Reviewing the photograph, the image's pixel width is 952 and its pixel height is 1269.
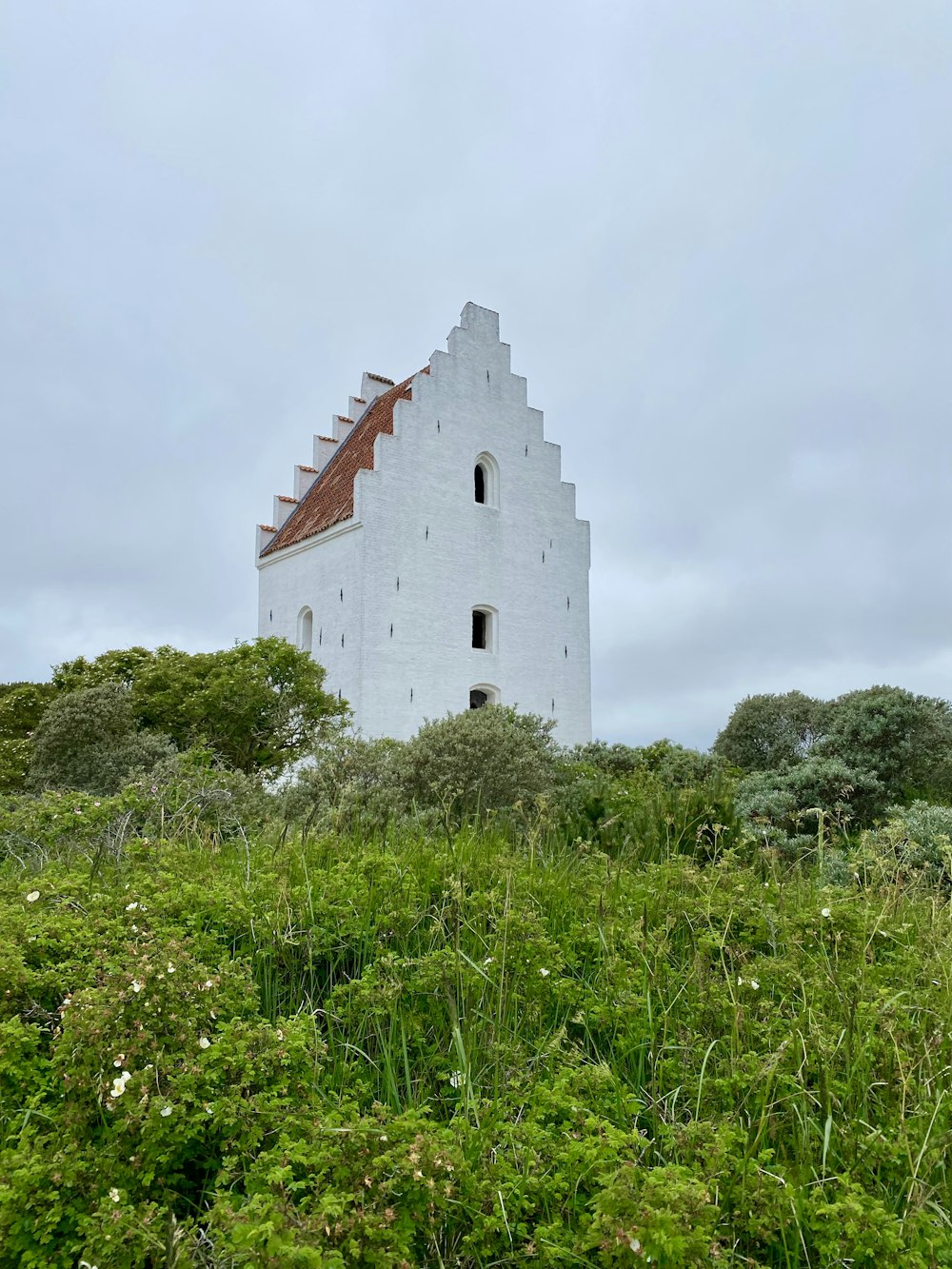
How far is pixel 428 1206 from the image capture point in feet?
6.95

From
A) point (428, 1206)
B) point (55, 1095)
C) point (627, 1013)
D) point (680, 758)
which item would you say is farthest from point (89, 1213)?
point (680, 758)

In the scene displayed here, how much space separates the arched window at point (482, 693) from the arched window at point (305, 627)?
4.62 meters

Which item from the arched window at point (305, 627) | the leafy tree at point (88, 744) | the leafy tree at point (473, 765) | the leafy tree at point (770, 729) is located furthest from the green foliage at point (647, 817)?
the arched window at point (305, 627)

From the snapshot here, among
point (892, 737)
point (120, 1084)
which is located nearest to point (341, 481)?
point (892, 737)

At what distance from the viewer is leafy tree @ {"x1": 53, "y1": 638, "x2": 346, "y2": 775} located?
15336 millimetres

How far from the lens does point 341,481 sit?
979 inches

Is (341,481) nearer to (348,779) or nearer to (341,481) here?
(341,481)

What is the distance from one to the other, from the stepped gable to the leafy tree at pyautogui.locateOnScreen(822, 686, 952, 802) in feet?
41.3

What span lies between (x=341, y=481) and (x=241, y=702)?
1095 centimetres

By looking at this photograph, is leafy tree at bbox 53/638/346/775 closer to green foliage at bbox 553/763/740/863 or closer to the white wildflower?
green foliage at bbox 553/763/740/863

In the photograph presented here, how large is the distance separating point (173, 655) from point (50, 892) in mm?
13526

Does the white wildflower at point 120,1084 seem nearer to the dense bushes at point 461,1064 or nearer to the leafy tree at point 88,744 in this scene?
the dense bushes at point 461,1064

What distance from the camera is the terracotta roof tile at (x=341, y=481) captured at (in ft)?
76.9

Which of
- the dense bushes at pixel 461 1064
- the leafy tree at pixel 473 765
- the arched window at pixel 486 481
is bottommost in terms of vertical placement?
the dense bushes at pixel 461 1064
